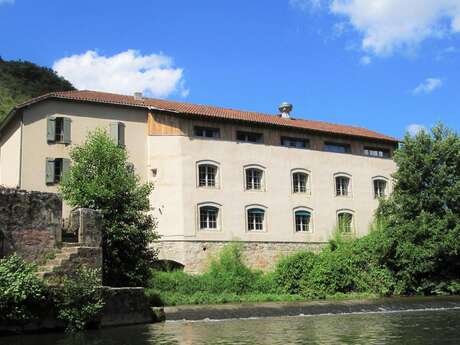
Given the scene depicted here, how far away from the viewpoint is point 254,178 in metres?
40.6

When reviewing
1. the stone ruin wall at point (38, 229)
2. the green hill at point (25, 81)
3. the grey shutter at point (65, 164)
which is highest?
the green hill at point (25, 81)

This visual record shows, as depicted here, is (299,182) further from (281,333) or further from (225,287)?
(281,333)

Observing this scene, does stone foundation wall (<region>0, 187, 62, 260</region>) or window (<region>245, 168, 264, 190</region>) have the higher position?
window (<region>245, 168, 264, 190</region>)

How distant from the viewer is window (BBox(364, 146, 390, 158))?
4559cm

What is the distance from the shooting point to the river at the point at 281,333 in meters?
16.1

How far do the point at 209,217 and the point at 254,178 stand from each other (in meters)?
4.54

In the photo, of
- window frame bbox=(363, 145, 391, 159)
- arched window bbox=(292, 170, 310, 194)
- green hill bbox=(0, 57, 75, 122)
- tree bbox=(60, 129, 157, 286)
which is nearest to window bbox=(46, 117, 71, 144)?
tree bbox=(60, 129, 157, 286)

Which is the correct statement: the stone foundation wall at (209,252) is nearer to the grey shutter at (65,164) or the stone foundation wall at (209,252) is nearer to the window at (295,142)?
the window at (295,142)

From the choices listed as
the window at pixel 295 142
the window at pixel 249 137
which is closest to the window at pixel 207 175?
the window at pixel 249 137

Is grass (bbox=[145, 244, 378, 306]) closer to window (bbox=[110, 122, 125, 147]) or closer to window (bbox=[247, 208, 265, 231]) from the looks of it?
window (bbox=[247, 208, 265, 231])

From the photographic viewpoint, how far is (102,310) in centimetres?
2025

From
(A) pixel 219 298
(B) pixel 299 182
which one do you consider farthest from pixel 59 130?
(B) pixel 299 182

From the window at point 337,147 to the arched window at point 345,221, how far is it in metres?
4.66

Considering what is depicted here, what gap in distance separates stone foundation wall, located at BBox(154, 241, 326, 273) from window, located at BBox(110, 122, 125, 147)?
273 inches
